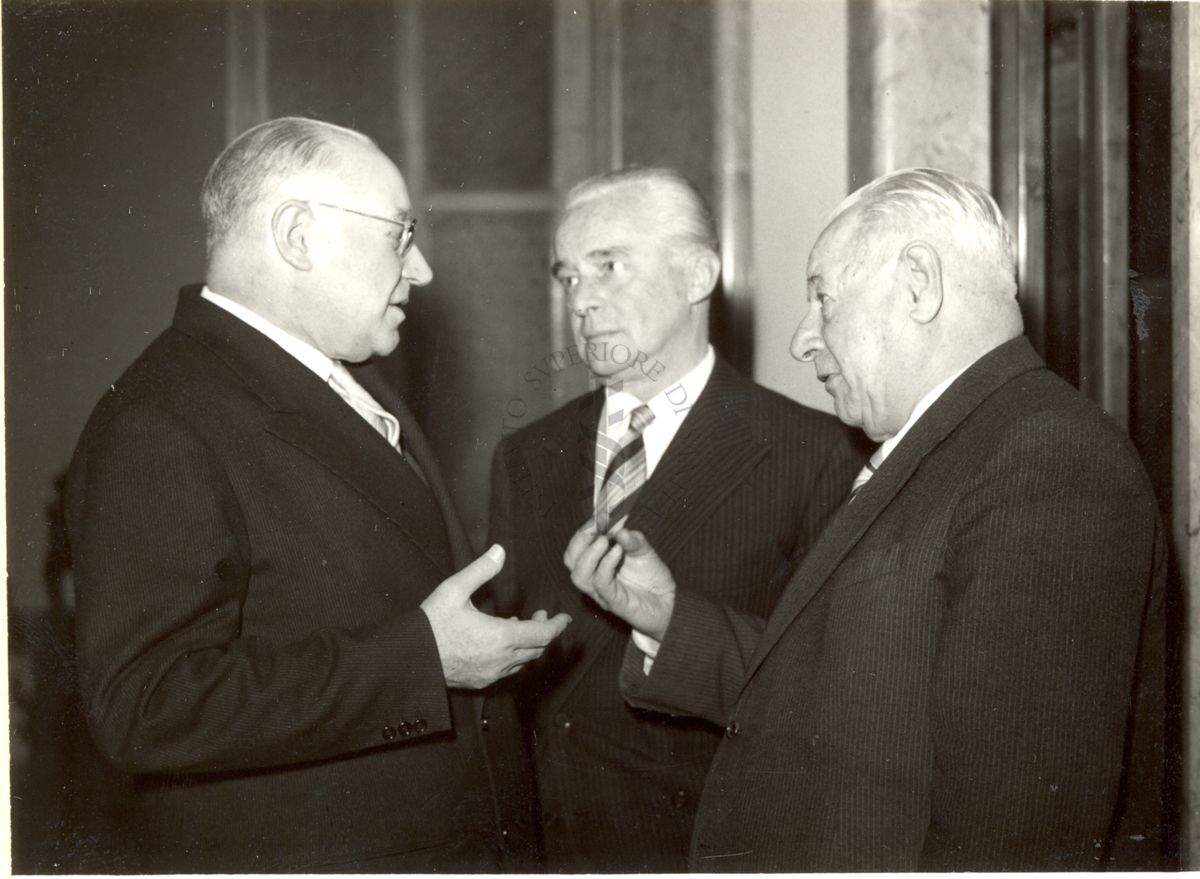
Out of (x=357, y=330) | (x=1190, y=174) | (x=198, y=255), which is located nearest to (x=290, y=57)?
(x=198, y=255)

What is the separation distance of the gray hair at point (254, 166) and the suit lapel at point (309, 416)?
16 cm

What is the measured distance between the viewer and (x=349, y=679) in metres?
1.89

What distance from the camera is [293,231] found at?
211 centimetres

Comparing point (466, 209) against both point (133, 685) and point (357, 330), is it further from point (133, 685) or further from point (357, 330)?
point (133, 685)

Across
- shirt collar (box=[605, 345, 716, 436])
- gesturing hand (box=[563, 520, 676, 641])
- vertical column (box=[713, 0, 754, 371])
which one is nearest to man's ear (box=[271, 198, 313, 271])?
gesturing hand (box=[563, 520, 676, 641])

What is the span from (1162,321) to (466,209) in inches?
85.5

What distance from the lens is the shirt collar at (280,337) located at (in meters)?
2.07

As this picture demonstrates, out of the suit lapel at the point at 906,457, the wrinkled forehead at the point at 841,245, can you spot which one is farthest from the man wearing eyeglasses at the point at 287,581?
the wrinkled forehead at the point at 841,245

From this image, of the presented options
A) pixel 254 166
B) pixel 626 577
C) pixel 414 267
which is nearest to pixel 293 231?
pixel 254 166

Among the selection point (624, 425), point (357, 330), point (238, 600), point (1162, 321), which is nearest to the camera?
point (238, 600)

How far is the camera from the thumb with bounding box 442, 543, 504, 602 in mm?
1943

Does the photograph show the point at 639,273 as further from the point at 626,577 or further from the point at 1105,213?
the point at 1105,213

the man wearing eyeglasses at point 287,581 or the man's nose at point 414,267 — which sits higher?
the man's nose at point 414,267

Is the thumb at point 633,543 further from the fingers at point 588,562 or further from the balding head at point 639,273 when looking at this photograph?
the balding head at point 639,273
